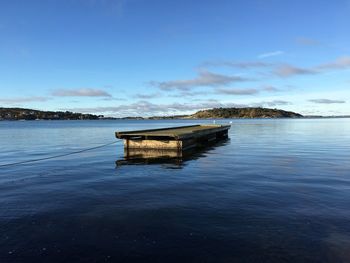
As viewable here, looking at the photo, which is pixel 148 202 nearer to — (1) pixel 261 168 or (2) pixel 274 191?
(2) pixel 274 191

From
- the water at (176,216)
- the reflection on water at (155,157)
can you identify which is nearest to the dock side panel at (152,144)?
the reflection on water at (155,157)

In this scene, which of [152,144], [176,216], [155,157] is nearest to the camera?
[176,216]

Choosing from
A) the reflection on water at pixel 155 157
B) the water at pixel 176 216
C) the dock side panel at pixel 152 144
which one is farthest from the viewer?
the dock side panel at pixel 152 144

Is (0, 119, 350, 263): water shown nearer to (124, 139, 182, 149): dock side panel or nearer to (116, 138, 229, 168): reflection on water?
(116, 138, 229, 168): reflection on water

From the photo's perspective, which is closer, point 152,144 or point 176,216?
point 176,216

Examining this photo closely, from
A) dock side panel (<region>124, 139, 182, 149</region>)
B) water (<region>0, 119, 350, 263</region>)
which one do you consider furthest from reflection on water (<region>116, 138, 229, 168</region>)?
water (<region>0, 119, 350, 263</region>)

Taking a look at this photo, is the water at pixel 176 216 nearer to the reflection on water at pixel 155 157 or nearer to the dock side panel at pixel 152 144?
the reflection on water at pixel 155 157

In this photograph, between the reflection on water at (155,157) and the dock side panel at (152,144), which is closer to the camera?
the reflection on water at (155,157)

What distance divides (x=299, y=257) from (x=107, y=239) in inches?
171

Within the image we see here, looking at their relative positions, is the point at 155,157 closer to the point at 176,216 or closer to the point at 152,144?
the point at 152,144

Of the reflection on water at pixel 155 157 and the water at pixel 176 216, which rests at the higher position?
the water at pixel 176 216

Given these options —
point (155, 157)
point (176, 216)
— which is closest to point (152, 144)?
point (155, 157)

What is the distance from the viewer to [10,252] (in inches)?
287

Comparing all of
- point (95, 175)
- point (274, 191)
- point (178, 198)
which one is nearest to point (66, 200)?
point (178, 198)
